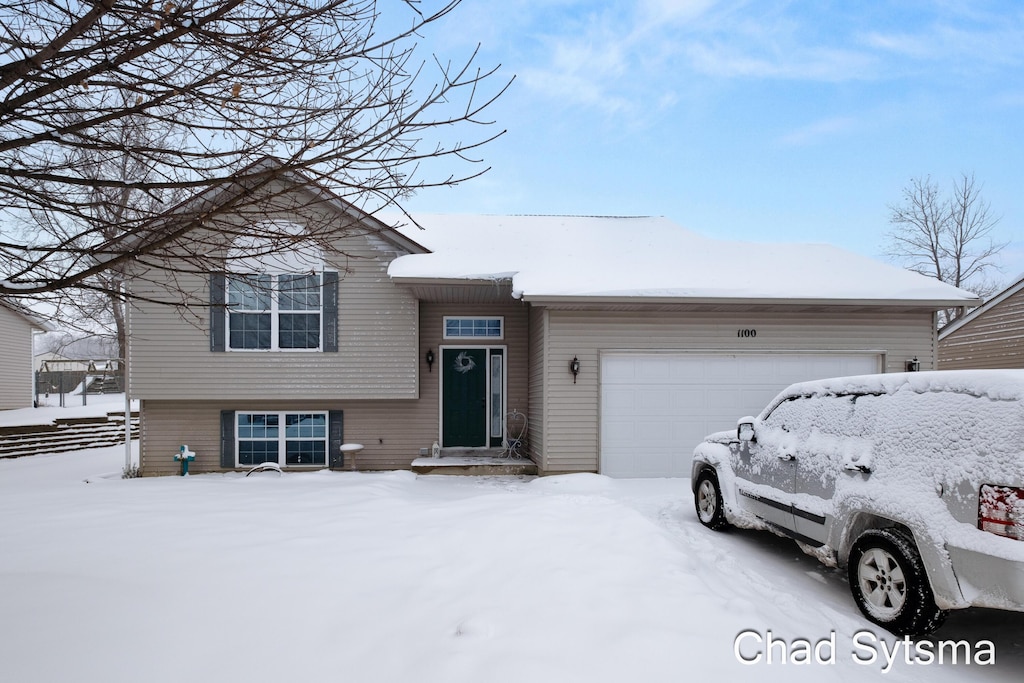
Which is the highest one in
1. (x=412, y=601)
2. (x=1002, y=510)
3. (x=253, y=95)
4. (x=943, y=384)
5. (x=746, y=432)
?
(x=253, y=95)

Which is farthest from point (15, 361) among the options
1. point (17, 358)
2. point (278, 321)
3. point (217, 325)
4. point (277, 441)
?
point (278, 321)

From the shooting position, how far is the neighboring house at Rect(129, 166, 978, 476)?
9477 mm

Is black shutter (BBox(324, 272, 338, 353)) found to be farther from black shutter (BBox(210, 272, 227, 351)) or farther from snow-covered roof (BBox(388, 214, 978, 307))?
black shutter (BBox(210, 272, 227, 351))

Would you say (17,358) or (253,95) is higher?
(253,95)

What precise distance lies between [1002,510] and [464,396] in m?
9.19

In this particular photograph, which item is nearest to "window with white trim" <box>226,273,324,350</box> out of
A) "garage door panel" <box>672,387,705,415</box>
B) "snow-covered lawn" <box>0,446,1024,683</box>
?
"snow-covered lawn" <box>0,446,1024,683</box>

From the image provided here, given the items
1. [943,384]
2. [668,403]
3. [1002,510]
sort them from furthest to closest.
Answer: [668,403], [943,384], [1002,510]

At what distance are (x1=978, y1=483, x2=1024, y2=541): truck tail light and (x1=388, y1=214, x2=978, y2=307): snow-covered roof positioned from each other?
6052 millimetres

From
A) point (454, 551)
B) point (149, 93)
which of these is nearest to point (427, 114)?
point (149, 93)

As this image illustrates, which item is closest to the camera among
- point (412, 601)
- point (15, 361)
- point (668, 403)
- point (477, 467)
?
point (412, 601)

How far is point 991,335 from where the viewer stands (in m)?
15.8

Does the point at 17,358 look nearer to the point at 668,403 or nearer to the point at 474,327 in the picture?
the point at 474,327

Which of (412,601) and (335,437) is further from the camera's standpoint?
(335,437)

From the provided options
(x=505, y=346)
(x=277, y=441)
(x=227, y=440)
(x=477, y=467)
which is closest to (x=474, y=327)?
(x=505, y=346)
